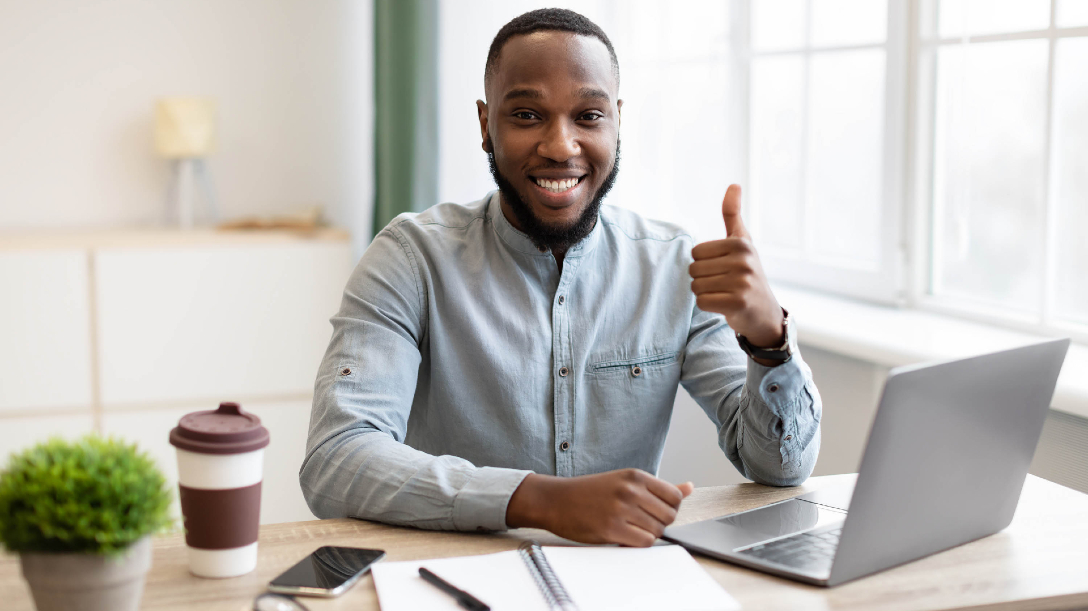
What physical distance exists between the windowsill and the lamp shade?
1.90 meters

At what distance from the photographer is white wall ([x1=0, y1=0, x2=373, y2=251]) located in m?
3.19

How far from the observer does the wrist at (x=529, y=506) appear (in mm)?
1158

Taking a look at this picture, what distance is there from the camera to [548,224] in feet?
5.31

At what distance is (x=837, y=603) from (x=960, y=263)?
1.46 metres

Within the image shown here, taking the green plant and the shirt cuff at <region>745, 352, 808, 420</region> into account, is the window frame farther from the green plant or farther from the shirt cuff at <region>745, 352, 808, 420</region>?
the green plant

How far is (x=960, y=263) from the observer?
2244 mm

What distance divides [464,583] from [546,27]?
921 millimetres

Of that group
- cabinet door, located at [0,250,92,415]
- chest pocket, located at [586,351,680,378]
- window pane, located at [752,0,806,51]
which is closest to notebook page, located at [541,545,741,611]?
chest pocket, located at [586,351,680,378]

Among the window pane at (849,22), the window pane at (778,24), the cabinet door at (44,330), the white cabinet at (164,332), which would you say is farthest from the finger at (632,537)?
the cabinet door at (44,330)

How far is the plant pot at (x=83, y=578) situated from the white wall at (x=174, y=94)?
267cm

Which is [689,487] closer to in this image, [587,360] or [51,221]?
[587,360]

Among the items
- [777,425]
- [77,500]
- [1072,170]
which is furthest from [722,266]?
[1072,170]

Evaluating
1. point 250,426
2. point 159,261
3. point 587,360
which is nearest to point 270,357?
point 159,261

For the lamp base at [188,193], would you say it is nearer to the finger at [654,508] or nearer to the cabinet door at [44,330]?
the cabinet door at [44,330]
